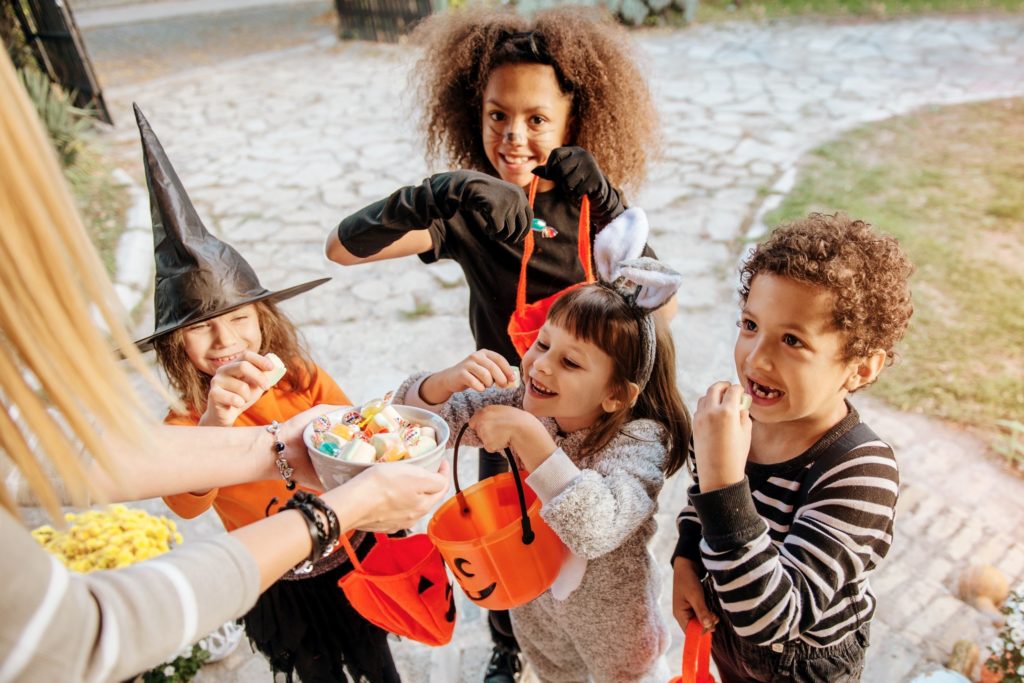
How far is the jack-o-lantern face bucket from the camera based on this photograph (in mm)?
1533

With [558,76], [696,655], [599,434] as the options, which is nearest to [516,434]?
[599,434]

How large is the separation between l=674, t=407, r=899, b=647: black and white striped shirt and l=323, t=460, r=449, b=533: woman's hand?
1.65 ft

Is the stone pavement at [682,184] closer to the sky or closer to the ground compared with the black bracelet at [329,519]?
closer to the ground

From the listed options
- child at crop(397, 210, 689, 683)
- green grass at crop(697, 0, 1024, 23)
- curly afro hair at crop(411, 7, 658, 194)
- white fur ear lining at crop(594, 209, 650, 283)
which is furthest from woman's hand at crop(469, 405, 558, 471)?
green grass at crop(697, 0, 1024, 23)

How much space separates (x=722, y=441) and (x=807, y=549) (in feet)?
0.82

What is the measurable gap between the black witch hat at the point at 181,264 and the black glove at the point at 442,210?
11.8 inches

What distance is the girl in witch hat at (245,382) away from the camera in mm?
1679

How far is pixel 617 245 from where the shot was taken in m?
1.69

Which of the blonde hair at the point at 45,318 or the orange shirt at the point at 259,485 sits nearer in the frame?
the blonde hair at the point at 45,318

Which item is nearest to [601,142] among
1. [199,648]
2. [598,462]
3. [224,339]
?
[598,462]

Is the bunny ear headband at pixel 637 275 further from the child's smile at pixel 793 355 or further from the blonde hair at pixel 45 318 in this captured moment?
the blonde hair at pixel 45 318

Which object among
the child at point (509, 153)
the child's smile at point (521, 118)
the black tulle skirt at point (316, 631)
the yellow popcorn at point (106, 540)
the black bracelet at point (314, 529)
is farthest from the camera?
the yellow popcorn at point (106, 540)

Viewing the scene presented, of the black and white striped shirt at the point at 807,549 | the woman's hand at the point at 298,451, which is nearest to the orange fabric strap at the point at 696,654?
the black and white striped shirt at the point at 807,549

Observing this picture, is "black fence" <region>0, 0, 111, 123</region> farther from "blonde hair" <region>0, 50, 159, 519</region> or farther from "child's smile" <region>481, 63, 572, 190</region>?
"blonde hair" <region>0, 50, 159, 519</region>
